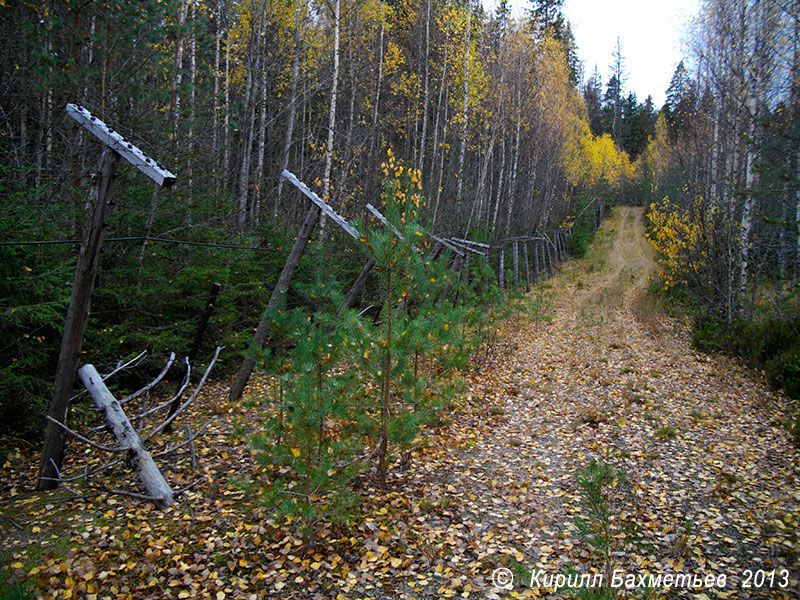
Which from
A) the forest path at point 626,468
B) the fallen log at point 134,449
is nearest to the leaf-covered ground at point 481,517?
the forest path at point 626,468

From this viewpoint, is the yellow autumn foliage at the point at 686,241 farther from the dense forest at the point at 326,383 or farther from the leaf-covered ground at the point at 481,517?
the leaf-covered ground at the point at 481,517

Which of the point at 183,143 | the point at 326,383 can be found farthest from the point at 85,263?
the point at 183,143

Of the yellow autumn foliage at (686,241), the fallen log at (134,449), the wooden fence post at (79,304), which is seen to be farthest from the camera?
the yellow autumn foliage at (686,241)

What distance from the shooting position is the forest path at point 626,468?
356cm

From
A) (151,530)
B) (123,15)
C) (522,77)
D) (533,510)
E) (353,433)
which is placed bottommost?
(533,510)

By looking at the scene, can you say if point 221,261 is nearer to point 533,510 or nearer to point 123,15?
point 123,15

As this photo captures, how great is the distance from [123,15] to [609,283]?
735 inches

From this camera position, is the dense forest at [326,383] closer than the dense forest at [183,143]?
Yes

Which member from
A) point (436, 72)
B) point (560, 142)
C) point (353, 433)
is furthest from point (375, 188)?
point (560, 142)

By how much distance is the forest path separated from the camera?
3.56 metres

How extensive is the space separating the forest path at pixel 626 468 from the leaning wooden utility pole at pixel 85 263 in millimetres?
3158

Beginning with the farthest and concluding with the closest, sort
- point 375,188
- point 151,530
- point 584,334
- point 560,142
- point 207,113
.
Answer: point 560,142 → point 375,188 → point 584,334 → point 207,113 → point 151,530

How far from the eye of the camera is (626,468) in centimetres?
502

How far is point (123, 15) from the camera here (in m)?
6.46
